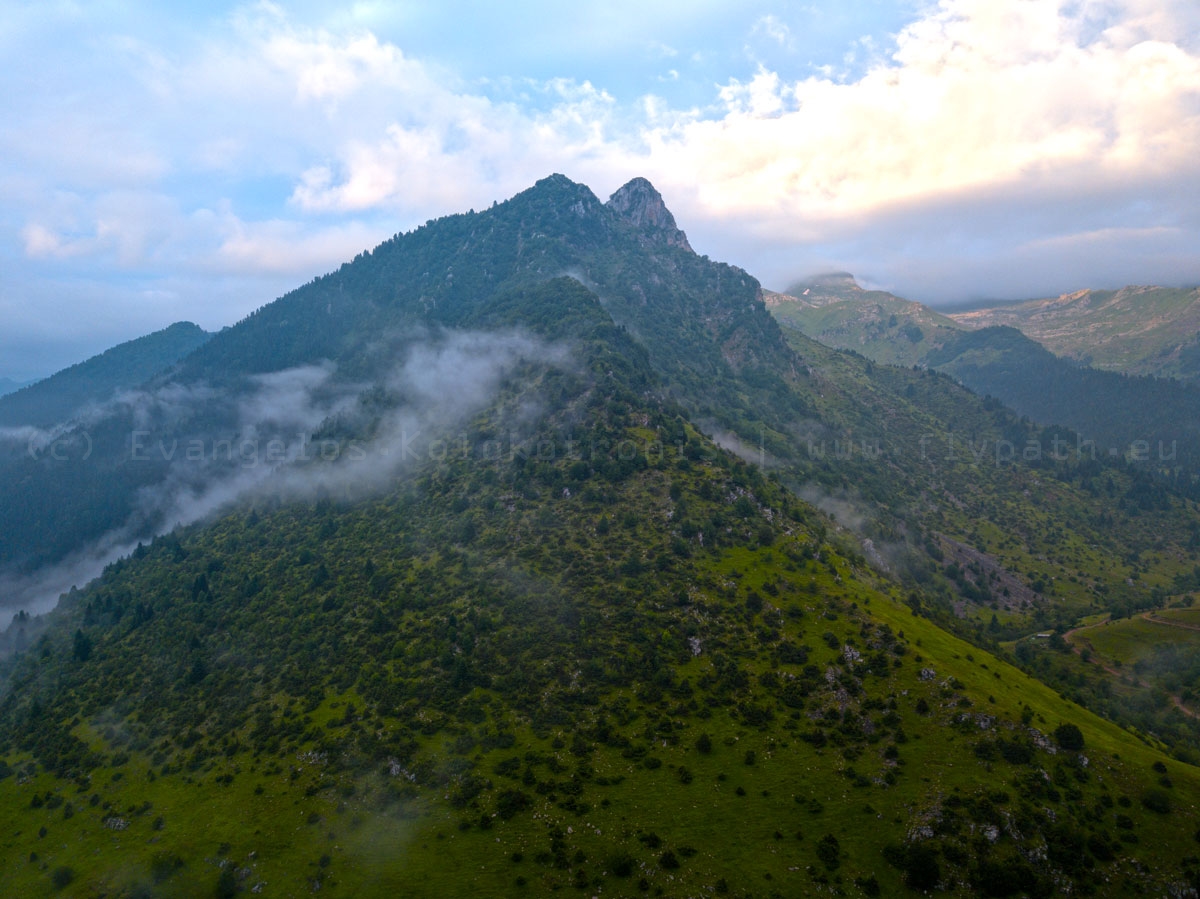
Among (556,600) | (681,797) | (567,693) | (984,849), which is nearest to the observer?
(984,849)

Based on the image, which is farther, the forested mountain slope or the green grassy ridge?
the green grassy ridge

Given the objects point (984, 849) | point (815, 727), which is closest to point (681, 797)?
point (815, 727)

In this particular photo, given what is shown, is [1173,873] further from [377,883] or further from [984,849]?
[377,883]

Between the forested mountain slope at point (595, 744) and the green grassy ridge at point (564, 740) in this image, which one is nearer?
the forested mountain slope at point (595, 744)

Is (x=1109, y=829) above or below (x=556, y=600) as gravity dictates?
below

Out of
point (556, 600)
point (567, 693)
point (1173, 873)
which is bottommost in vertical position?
point (1173, 873)

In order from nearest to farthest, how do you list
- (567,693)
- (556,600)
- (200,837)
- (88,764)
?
(200,837) < (567,693) < (88,764) < (556,600)

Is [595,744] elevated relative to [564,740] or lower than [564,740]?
lower

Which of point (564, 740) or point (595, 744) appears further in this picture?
point (564, 740)
